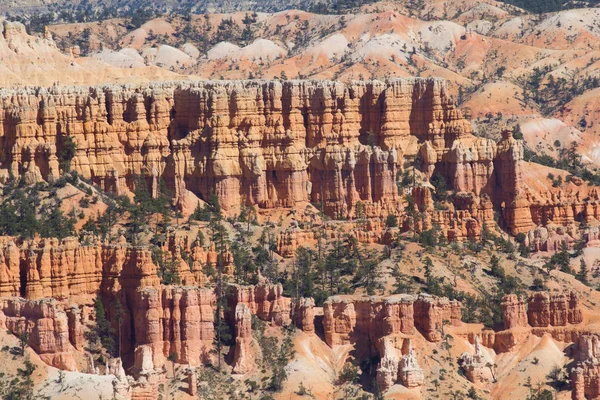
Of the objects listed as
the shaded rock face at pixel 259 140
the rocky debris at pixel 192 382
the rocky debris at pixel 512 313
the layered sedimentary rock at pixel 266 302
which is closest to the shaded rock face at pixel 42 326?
the rocky debris at pixel 192 382

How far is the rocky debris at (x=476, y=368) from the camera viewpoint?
363 feet

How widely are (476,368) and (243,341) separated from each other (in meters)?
10.7

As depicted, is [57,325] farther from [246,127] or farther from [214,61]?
[214,61]

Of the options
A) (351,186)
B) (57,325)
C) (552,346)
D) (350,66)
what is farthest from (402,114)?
(350,66)

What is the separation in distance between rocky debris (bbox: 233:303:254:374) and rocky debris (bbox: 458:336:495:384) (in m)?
9.64

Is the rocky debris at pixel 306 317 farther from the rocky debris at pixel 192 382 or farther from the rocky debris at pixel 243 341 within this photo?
the rocky debris at pixel 192 382

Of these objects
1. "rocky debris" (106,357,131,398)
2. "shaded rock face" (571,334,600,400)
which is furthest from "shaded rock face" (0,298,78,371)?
"shaded rock face" (571,334,600,400)

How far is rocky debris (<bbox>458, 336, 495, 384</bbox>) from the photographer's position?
111 metres

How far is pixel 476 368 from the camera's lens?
111m

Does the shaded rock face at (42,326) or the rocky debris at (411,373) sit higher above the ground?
the shaded rock face at (42,326)

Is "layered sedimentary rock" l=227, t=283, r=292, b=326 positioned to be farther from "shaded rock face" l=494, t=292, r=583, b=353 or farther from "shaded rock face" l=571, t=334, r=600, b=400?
"shaded rock face" l=571, t=334, r=600, b=400

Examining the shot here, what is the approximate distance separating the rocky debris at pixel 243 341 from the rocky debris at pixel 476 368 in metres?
9.64

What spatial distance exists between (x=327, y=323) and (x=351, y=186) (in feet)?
79.4

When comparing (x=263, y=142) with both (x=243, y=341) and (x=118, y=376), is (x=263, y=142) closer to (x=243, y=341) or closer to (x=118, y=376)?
(x=243, y=341)
